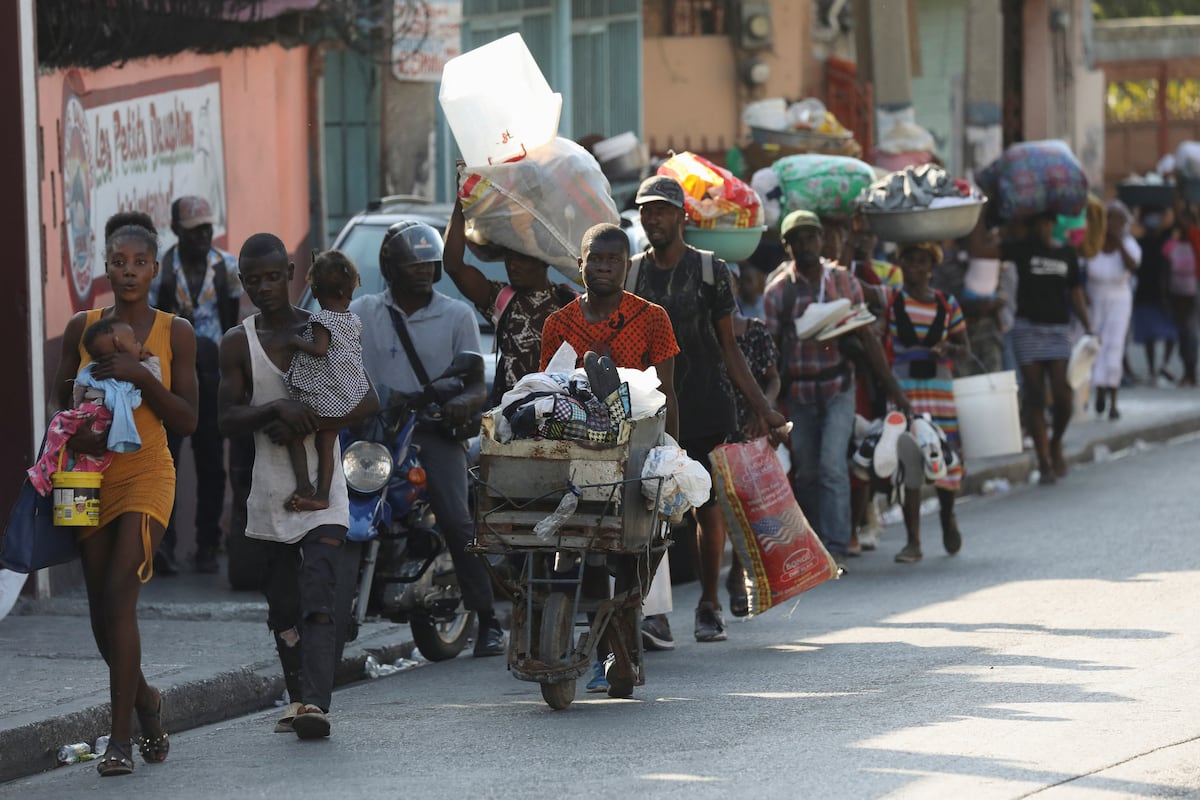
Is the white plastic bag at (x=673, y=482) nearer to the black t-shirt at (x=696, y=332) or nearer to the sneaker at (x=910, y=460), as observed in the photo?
the black t-shirt at (x=696, y=332)

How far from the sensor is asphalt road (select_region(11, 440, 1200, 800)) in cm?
641

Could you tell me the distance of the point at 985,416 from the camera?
1289cm

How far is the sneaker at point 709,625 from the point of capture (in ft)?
30.9

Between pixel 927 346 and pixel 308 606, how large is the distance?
5.78 m

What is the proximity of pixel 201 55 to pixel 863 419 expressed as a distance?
431cm

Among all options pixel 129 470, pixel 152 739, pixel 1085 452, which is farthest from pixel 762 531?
A: pixel 1085 452

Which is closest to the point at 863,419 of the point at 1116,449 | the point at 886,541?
the point at 886,541

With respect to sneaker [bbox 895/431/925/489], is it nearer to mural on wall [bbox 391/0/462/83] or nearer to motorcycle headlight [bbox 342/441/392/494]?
motorcycle headlight [bbox 342/441/392/494]

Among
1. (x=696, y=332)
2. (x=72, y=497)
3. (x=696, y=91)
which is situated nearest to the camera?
(x=72, y=497)

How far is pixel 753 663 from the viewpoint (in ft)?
28.6

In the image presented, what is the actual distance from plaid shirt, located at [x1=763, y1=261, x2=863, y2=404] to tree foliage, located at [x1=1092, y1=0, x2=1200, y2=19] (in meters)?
33.3

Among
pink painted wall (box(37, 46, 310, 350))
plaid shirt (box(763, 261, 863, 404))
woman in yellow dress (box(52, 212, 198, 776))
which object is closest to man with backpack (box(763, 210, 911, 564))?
plaid shirt (box(763, 261, 863, 404))

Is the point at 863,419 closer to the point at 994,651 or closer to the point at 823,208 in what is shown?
the point at 823,208

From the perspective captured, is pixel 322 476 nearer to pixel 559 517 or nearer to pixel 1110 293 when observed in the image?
pixel 559 517
